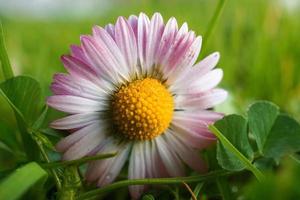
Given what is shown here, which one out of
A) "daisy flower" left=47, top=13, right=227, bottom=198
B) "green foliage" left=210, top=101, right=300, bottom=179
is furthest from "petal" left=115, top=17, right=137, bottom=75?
"green foliage" left=210, top=101, right=300, bottom=179

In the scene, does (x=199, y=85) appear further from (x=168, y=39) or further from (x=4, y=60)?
(x=4, y=60)

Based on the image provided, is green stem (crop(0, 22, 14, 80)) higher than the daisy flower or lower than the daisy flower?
higher

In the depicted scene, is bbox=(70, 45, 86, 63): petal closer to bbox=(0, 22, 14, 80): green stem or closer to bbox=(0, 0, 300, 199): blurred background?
bbox=(0, 22, 14, 80): green stem

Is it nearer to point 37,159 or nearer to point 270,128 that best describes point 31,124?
point 37,159

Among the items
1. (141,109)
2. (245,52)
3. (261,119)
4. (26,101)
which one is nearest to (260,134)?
(261,119)

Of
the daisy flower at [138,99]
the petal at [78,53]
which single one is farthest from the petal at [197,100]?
the petal at [78,53]

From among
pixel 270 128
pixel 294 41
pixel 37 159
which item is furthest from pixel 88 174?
pixel 294 41

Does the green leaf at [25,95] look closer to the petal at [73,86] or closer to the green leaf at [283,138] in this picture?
the petal at [73,86]
